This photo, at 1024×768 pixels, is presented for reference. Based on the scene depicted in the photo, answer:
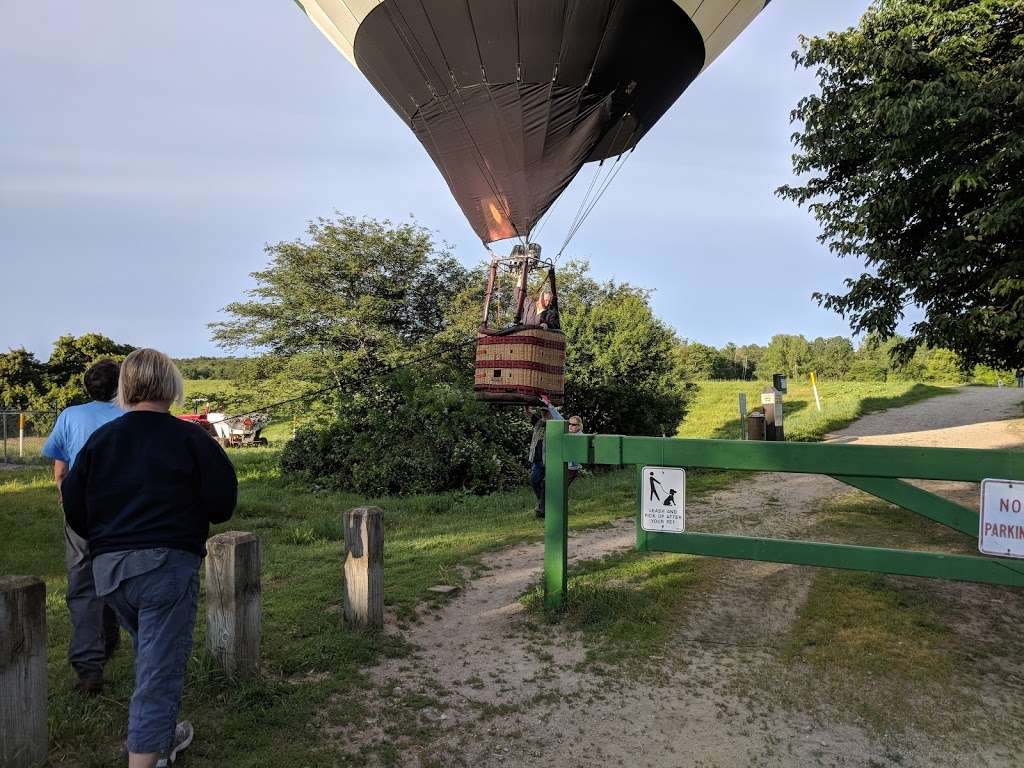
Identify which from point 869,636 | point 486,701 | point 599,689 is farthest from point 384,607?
point 869,636

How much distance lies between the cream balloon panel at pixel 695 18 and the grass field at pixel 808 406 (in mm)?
9332

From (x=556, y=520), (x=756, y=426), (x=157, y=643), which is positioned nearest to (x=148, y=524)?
(x=157, y=643)

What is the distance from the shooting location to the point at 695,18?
29.3 feet

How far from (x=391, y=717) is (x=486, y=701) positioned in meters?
0.55

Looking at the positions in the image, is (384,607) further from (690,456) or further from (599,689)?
(690,456)

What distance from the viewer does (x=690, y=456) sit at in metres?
4.50

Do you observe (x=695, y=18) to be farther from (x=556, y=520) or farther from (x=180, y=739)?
(x=180, y=739)

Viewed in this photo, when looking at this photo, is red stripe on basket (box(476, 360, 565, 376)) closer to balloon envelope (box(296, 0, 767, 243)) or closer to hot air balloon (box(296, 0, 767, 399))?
hot air balloon (box(296, 0, 767, 399))

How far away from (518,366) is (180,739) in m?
5.24

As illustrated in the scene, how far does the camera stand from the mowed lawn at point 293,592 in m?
3.19

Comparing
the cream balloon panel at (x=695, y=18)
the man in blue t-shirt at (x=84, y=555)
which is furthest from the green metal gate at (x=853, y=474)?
the cream balloon panel at (x=695, y=18)

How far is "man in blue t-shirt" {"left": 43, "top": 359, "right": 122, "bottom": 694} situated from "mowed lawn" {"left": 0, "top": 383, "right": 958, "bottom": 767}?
0.17 meters

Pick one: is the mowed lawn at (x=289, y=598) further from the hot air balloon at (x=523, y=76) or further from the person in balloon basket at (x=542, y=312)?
the hot air balloon at (x=523, y=76)

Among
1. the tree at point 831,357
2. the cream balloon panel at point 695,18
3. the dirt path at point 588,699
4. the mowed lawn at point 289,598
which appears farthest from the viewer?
the tree at point 831,357
